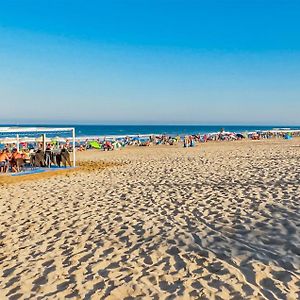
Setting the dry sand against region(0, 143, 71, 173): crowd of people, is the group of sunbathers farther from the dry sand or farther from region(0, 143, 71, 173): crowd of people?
the dry sand

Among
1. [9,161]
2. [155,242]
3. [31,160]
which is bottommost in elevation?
[31,160]

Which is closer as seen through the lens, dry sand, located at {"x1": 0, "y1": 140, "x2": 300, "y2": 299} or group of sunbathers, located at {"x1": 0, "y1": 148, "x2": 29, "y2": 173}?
dry sand, located at {"x1": 0, "y1": 140, "x2": 300, "y2": 299}

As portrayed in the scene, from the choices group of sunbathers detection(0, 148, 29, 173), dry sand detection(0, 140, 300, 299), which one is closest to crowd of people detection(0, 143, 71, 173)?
group of sunbathers detection(0, 148, 29, 173)

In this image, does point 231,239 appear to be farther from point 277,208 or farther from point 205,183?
point 205,183

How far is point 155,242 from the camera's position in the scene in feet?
16.5

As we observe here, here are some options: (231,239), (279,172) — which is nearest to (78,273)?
(231,239)

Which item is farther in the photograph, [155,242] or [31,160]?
[31,160]

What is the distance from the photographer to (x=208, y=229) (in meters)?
5.46

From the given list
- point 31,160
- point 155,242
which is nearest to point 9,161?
point 31,160

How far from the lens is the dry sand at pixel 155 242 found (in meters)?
3.67

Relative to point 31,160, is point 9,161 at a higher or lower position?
higher

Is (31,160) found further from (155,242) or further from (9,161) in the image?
(155,242)

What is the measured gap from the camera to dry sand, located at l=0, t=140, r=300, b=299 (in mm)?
3668

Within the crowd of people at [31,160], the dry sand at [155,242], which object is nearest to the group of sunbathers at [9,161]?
the crowd of people at [31,160]
